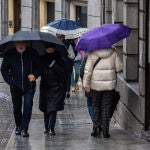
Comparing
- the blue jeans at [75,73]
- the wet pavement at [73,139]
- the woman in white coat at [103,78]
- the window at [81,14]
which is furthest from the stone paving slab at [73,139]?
the window at [81,14]

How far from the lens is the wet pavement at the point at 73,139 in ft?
37.6

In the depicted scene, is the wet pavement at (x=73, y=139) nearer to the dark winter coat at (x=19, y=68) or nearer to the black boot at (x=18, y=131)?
the black boot at (x=18, y=131)

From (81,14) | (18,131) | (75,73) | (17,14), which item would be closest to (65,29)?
(75,73)

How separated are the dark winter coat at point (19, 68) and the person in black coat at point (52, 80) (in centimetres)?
21

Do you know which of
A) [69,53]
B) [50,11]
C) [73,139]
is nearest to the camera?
[73,139]

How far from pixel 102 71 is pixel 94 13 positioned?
1011 centimetres

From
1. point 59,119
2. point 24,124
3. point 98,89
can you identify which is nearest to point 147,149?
point 98,89

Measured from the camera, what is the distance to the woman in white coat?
12148 millimetres

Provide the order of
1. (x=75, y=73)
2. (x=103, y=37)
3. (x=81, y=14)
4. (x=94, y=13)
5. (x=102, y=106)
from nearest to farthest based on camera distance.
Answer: (x=103, y=37), (x=102, y=106), (x=75, y=73), (x=94, y=13), (x=81, y=14)

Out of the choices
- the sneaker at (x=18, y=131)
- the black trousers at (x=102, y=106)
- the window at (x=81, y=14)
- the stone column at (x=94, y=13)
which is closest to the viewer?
the black trousers at (x=102, y=106)

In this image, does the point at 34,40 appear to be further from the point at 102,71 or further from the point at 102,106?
the point at 102,106

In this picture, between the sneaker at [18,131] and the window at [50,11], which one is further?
the window at [50,11]

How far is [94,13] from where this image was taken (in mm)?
22125

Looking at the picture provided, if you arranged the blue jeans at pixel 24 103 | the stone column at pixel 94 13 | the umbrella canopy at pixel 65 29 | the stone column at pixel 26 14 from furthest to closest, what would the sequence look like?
the stone column at pixel 26 14 < the stone column at pixel 94 13 < the umbrella canopy at pixel 65 29 < the blue jeans at pixel 24 103
